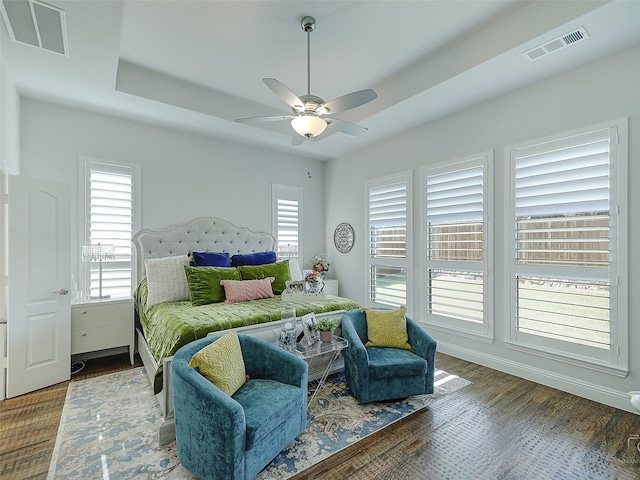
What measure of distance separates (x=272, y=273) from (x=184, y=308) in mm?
1152

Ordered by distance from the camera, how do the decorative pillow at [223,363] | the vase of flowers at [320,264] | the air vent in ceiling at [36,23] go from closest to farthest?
the decorative pillow at [223,363] → the air vent in ceiling at [36,23] → the vase of flowers at [320,264]

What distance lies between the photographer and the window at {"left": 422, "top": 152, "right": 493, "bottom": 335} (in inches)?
145

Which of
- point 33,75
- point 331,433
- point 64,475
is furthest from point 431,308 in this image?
point 33,75

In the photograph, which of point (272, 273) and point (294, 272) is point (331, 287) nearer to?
point (294, 272)

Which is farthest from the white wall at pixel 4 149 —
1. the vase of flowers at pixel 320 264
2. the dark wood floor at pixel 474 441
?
the vase of flowers at pixel 320 264

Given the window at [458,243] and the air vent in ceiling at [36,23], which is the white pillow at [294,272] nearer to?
the window at [458,243]

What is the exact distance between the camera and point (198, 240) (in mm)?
4539

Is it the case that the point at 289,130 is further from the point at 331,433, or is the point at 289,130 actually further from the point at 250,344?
the point at 331,433

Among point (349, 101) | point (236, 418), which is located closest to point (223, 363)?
point (236, 418)

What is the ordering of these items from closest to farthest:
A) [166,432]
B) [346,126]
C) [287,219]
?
[166,432] < [346,126] < [287,219]

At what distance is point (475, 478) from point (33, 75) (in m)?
4.96

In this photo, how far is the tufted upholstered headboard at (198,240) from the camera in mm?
4107

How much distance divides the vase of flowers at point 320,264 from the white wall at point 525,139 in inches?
29.6

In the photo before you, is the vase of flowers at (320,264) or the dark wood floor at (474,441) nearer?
the dark wood floor at (474,441)
